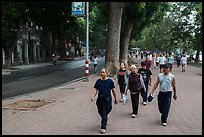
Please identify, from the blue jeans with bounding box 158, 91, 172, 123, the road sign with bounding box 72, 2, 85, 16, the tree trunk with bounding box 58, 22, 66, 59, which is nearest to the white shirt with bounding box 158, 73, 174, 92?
the blue jeans with bounding box 158, 91, 172, 123

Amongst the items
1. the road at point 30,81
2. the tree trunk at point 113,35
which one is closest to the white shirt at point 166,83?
the road at point 30,81

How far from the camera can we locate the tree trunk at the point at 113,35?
24047 mm

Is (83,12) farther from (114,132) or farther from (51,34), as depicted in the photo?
(51,34)

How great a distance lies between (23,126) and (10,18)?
25846 millimetres

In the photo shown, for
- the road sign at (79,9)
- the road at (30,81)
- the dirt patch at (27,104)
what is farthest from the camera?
the road sign at (79,9)

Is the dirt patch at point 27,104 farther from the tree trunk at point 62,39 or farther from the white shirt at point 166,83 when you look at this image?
the tree trunk at point 62,39

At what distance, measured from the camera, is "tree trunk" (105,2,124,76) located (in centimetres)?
2405

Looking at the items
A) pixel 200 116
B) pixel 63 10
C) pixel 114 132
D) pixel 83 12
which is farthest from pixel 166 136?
pixel 63 10

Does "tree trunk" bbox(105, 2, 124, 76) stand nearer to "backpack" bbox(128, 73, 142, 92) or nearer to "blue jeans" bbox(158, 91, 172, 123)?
"backpack" bbox(128, 73, 142, 92)

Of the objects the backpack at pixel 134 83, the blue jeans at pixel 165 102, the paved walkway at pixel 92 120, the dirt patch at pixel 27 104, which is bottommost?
the dirt patch at pixel 27 104

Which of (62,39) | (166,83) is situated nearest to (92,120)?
(166,83)

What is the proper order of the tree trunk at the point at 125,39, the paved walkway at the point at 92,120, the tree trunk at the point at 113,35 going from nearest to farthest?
the paved walkway at the point at 92,120 < the tree trunk at the point at 113,35 < the tree trunk at the point at 125,39

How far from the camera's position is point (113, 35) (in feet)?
79.9

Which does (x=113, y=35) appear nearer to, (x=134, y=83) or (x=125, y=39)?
(x=125, y=39)
